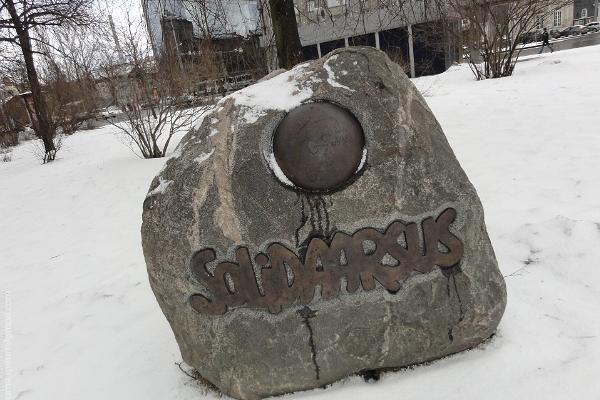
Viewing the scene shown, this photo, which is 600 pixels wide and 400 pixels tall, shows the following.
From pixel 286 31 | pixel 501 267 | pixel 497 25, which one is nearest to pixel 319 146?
pixel 501 267

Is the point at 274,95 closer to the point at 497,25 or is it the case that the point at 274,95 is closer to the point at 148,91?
the point at 148,91

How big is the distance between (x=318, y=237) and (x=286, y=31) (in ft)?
13.6

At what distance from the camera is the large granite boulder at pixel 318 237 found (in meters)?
2.03

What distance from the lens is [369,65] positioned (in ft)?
6.94

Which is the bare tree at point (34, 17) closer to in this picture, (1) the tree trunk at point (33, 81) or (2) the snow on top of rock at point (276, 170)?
(1) the tree trunk at point (33, 81)

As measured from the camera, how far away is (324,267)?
206 centimetres

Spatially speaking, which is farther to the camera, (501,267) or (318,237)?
(501,267)

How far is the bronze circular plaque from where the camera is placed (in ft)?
6.44

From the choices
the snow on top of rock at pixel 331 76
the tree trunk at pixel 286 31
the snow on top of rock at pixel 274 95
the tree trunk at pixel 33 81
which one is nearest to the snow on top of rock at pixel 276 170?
the snow on top of rock at pixel 274 95

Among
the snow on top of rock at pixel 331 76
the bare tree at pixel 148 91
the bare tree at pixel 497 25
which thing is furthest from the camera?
the bare tree at pixel 497 25

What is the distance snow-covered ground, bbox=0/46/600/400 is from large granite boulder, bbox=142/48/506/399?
→ 260mm

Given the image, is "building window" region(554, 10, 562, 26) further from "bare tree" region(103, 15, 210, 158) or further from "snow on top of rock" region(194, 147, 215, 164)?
"snow on top of rock" region(194, 147, 215, 164)

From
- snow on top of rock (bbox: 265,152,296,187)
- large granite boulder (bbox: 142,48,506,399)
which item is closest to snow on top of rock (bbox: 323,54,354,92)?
large granite boulder (bbox: 142,48,506,399)

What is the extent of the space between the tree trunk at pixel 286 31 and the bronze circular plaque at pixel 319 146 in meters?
3.68
